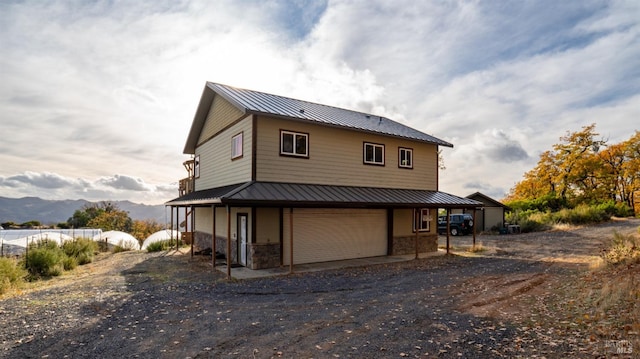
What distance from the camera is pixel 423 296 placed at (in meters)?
8.71

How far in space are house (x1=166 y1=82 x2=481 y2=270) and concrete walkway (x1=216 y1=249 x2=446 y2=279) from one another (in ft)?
1.16

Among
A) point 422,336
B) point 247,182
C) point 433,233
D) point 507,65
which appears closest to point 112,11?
point 247,182

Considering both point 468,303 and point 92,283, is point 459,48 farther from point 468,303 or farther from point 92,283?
point 92,283

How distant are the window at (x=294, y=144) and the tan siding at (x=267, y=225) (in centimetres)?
229

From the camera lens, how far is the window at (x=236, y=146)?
548 inches

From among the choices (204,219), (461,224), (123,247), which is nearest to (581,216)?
(461,224)

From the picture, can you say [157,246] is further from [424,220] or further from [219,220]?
[424,220]

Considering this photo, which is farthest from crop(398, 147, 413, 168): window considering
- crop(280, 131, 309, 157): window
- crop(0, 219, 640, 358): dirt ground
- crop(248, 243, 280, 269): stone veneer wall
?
crop(248, 243, 280, 269): stone veneer wall

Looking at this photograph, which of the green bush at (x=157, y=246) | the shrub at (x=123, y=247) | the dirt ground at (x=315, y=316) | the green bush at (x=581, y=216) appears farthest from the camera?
the green bush at (x=581, y=216)

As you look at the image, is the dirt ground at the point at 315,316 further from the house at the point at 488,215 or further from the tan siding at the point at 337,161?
the house at the point at 488,215

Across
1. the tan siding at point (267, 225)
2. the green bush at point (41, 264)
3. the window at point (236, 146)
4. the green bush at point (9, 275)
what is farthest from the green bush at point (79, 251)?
the tan siding at point (267, 225)

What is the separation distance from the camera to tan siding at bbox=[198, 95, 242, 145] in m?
15.0

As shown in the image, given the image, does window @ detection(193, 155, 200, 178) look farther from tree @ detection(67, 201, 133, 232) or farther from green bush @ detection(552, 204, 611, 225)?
green bush @ detection(552, 204, 611, 225)

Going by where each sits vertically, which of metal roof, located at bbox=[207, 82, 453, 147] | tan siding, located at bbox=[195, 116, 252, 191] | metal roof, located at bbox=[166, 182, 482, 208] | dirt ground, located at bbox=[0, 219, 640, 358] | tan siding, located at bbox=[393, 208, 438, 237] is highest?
metal roof, located at bbox=[207, 82, 453, 147]
